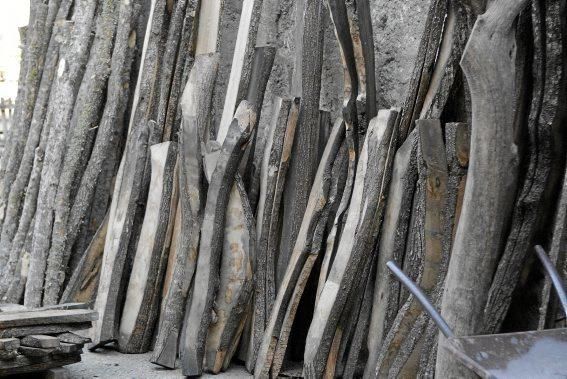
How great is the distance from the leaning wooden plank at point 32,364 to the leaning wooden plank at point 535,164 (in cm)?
178

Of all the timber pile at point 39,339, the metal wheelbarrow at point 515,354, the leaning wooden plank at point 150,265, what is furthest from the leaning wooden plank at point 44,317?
the metal wheelbarrow at point 515,354

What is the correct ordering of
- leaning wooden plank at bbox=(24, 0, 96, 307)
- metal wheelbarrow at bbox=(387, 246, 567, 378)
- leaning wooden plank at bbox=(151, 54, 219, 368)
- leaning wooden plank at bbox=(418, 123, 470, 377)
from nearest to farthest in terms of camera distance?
metal wheelbarrow at bbox=(387, 246, 567, 378) < leaning wooden plank at bbox=(418, 123, 470, 377) < leaning wooden plank at bbox=(151, 54, 219, 368) < leaning wooden plank at bbox=(24, 0, 96, 307)

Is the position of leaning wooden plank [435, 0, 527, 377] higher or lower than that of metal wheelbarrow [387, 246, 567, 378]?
higher

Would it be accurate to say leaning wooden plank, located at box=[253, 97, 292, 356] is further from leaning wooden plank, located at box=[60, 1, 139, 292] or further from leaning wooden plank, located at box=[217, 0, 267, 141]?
leaning wooden plank, located at box=[60, 1, 139, 292]

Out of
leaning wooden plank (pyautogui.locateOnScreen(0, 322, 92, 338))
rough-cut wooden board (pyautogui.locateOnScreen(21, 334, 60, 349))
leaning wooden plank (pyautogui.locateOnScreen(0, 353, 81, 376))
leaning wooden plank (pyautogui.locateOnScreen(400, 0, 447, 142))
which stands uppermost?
leaning wooden plank (pyautogui.locateOnScreen(400, 0, 447, 142))

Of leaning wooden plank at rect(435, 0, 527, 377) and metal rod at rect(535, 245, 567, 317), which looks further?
leaning wooden plank at rect(435, 0, 527, 377)

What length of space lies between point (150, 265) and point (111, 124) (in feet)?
3.00

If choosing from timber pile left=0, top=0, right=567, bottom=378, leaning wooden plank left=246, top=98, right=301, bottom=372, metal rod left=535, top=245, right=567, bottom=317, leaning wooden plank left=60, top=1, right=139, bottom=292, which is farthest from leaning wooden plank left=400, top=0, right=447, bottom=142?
leaning wooden plank left=60, top=1, right=139, bottom=292

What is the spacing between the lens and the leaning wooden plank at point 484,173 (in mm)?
2201

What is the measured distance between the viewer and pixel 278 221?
359cm

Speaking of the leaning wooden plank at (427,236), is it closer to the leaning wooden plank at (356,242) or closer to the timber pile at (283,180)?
the timber pile at (283,180)

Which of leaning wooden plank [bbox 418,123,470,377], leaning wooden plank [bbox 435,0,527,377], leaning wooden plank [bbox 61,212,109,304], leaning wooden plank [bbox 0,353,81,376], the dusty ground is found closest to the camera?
leaning wooden plank [bbox 435,0,527,377]

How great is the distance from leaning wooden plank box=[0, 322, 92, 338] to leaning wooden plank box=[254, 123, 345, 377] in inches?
31.1

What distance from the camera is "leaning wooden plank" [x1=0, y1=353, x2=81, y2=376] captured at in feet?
10.3
